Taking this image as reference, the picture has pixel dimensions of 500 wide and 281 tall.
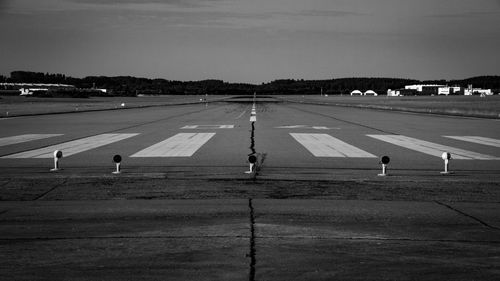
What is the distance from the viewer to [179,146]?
19594 millimetres

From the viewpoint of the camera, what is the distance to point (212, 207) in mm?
9211

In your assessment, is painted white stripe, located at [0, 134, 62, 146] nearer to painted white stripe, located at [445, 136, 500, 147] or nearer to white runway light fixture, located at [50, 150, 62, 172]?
white runway light fixture, located at [50, 150, 62, 172]

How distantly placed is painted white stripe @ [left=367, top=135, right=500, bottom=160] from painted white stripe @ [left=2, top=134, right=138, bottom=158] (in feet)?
35.3

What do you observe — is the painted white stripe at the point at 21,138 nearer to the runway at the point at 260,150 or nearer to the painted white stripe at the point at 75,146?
the runway at the point at 260,150

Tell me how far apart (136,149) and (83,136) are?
6383 millimetres

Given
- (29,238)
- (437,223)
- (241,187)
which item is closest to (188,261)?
(29,238)

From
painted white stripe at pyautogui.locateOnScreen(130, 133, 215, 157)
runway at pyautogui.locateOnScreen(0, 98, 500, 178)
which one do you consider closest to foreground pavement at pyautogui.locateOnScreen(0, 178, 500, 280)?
runway at pyautogui.locateOnScreen(0, 98, 500, 178)

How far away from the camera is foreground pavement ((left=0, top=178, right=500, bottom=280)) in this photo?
19.4 ft

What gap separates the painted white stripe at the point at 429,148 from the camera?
663 inches

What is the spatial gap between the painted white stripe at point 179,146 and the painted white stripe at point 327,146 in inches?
148

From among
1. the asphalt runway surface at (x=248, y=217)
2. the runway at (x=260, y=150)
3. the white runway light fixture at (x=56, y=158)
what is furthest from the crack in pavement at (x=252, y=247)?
the white runway light fixture at (x=56, y=158)

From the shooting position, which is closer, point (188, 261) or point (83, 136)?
point (188, 261)

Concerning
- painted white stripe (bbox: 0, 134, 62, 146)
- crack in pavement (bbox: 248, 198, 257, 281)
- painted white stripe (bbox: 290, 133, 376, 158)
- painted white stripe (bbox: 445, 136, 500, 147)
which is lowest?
painted white stripe (bbox: 0, 134, 62, 146)

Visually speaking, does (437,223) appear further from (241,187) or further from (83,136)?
(83,136)
